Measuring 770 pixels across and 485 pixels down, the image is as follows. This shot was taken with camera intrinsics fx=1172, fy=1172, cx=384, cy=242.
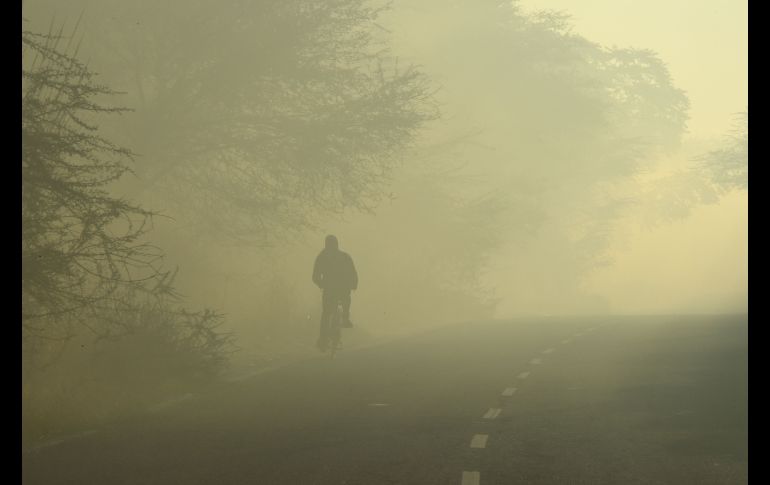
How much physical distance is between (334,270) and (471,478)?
457 inches

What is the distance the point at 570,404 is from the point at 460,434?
274 centimetres

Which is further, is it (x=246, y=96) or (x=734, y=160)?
(x=734, y=160)

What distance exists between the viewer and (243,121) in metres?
20.5

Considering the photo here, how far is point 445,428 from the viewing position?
1166cm

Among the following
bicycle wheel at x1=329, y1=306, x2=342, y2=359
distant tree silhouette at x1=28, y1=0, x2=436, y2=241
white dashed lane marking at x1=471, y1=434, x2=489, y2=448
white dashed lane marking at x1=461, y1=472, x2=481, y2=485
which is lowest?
white dashed lane marking at x1=461, y1=472, x2=481, y2=485

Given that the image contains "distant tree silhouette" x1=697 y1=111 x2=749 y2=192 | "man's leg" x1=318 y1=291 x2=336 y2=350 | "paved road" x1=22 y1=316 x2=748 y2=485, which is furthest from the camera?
"distant tree silhouette" x1=697 y1=111 x2=749 y2=192

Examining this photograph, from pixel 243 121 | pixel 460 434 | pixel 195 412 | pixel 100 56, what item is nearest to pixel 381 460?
pixel 460 434

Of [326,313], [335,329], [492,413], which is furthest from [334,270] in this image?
[492,413]

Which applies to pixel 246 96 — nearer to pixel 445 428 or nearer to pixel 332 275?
pixel 332 275

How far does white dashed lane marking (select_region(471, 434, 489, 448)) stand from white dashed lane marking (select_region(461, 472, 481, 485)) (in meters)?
1.32

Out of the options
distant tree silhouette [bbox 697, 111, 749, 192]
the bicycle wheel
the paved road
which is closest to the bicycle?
the bicycle wheel

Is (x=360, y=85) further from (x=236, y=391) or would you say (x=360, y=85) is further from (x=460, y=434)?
(x=460, y=434)

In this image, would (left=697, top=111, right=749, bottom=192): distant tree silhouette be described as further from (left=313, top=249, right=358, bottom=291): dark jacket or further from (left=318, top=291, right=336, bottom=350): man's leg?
(left=318, top=291, right=336, bottom=350): man's leg

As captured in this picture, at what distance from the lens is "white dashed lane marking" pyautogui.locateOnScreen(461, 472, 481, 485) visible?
8883 mm
